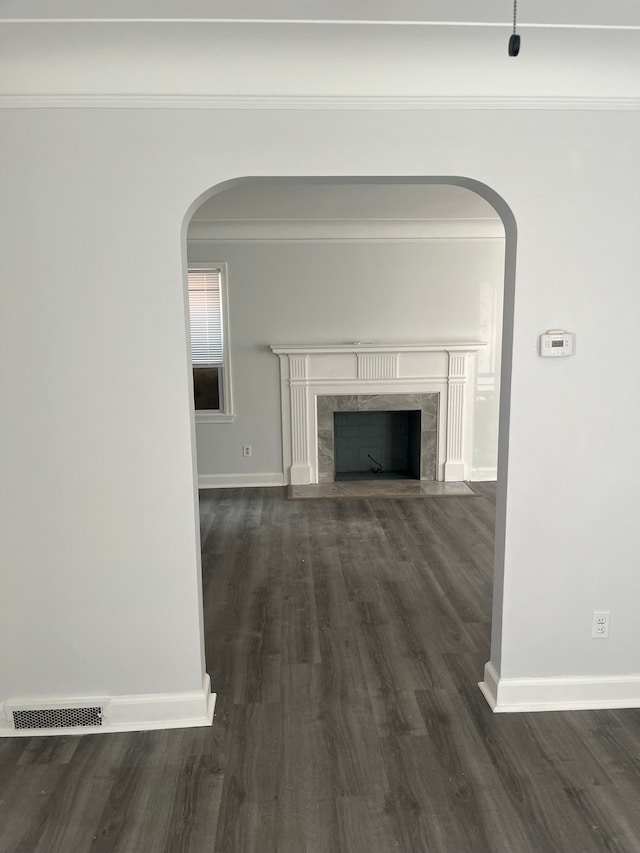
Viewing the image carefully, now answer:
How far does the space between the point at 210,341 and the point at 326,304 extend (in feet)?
4.10

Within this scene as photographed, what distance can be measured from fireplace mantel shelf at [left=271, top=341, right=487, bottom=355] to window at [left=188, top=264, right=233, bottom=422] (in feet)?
1.90

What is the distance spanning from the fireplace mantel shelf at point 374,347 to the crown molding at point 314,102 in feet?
12.7

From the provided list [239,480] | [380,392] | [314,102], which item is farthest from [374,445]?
[314,102]

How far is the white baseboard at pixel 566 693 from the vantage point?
2.78m

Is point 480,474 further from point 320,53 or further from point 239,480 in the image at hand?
point 320,53

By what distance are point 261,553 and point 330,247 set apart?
3.21 m

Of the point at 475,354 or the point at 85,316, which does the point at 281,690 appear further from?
the point at 475,354

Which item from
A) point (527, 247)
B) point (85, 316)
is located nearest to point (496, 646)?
point (527, 247)

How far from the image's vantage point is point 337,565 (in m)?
4.49

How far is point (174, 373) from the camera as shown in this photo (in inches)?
98.2

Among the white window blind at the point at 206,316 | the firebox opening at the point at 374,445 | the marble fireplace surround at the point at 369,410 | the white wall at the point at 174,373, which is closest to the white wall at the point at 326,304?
the white window blind at the point at 206,316

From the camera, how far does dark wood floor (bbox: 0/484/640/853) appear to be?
2127 millimetres

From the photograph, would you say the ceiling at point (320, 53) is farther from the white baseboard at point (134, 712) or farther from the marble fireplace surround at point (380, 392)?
the marble fireplace surround at point (380, 392)

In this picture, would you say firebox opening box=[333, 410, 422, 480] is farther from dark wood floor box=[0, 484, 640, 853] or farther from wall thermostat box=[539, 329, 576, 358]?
wall thermostat box=[539, 329, 576, 358]
